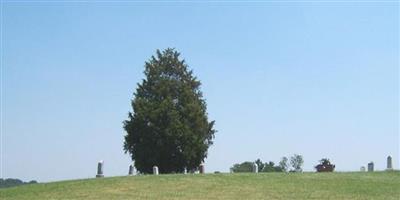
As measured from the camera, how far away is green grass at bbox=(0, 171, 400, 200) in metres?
23.6

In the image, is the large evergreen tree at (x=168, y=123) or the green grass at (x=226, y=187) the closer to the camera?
the green grass at (x=226, y=187)

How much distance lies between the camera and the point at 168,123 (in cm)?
4119

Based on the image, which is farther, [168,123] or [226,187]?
[168,123]

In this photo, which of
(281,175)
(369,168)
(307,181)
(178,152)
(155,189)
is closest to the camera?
(155,189)

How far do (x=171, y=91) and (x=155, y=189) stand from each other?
18100 mm

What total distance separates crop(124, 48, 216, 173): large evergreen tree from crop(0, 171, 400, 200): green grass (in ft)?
39.1

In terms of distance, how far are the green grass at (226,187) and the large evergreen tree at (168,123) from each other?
11.9m

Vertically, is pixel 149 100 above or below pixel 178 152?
above

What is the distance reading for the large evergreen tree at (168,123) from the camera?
4100cm

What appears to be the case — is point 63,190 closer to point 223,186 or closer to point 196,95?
Answer: point 223,186

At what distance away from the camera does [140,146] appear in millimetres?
41625

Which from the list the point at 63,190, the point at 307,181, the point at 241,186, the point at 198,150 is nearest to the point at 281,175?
the point at 307,181

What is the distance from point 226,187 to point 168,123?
1611 centimetres

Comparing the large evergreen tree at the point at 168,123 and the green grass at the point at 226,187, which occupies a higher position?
the large evergreen tree at the point at 168,123
